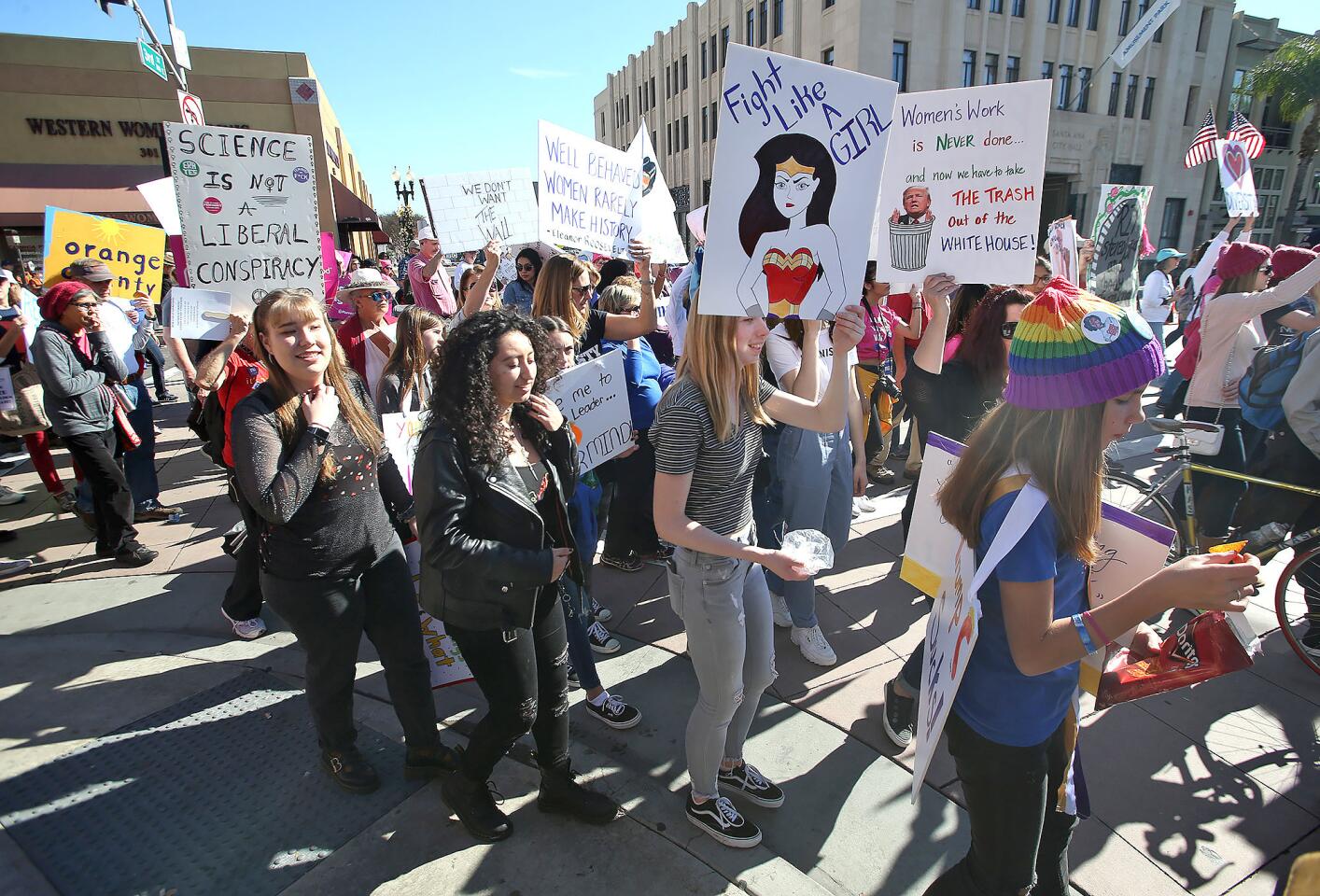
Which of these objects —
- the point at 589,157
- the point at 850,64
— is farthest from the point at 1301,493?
the point at 850,64

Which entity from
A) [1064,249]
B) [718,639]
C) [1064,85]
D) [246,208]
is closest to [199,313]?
[246,208]

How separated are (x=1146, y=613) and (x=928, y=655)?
2.21 ft

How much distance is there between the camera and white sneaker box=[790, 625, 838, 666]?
11.8 ft

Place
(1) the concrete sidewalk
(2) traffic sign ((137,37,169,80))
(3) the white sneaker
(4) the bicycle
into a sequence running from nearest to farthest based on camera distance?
1. (1) the concrete sidewalk
2. (4) the bicycle
3. (3) the white sneaker
4. (2) traffic sign ((137,37,169,80))

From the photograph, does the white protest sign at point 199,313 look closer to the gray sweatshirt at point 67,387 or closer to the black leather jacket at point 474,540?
the gray sweatshirt at point 67,387

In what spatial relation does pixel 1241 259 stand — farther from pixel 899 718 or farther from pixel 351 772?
pixel 351 772

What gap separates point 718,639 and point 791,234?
4.58ft

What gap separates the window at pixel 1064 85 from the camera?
110ft

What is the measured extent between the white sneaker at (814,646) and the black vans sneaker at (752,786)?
38.1 inches

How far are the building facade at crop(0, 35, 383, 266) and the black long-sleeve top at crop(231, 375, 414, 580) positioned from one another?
1951 cm

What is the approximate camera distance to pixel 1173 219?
3584 centimetres

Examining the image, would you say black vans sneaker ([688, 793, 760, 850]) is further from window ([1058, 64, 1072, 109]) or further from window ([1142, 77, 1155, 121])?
window ([1142, 77, 1155, 121])

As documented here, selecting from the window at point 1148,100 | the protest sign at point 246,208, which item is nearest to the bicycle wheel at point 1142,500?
the protest sign at point 246,208

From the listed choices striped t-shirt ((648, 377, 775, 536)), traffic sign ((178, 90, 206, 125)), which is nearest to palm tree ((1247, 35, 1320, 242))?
traffic sign ((178, 90, 206, 125))
